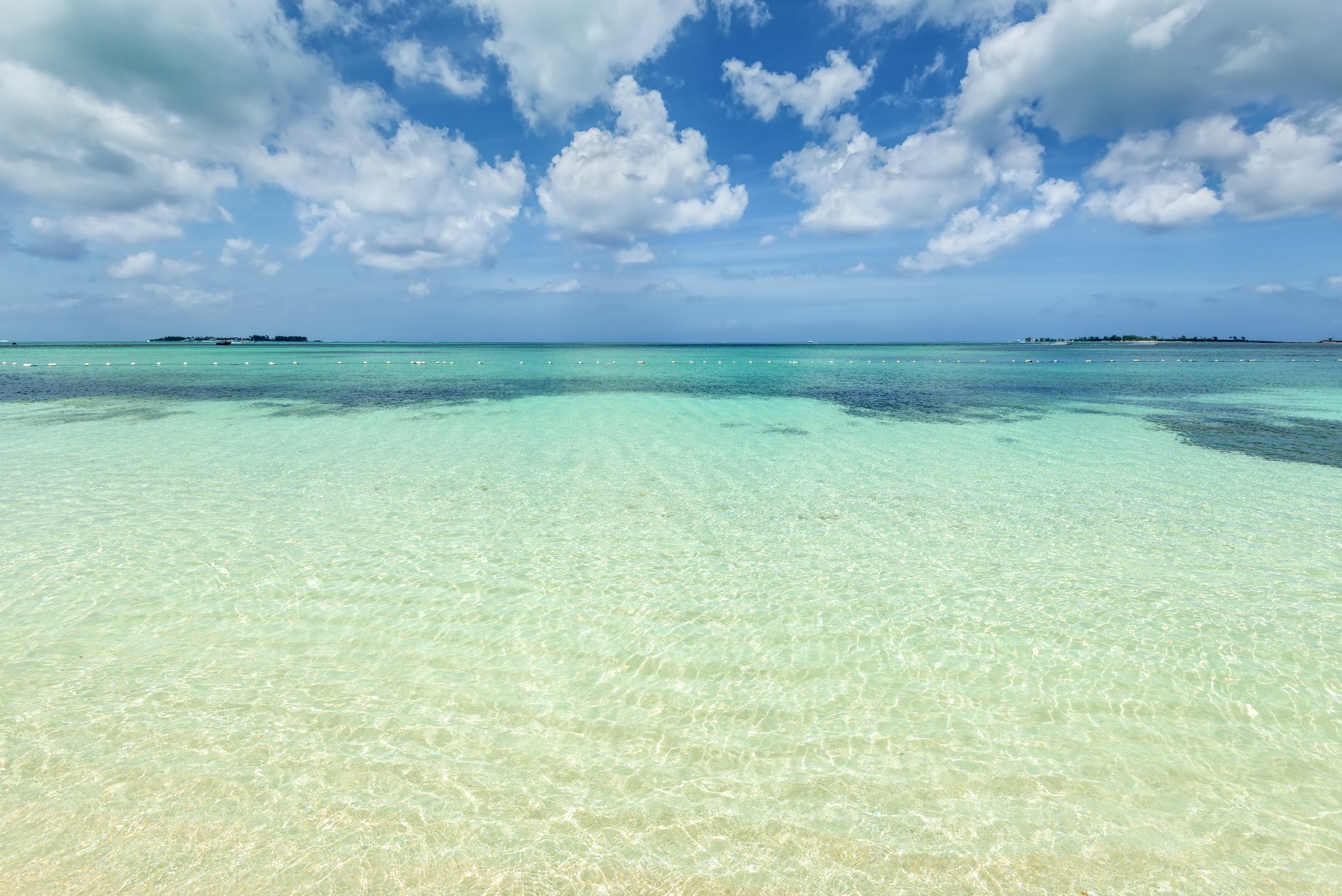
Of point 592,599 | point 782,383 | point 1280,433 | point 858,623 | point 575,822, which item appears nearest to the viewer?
point 575,822

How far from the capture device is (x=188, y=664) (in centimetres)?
548

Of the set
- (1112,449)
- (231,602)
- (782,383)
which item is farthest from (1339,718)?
(782,383)

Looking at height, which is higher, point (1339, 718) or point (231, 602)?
point (231, 602)

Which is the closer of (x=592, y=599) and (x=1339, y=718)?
(x=1339, y=718)

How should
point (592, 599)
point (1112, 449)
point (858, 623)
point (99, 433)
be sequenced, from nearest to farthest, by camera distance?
point (858, 623)
point (592, 599)
point (1112, 449)
point (99, 433)

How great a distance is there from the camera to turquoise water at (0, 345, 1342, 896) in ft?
11.9

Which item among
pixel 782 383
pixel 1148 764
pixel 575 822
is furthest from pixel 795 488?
pixel 782 383

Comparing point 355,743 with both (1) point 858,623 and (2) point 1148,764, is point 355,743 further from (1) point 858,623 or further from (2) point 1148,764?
(2) point 1148,764

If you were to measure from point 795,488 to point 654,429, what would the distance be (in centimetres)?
827

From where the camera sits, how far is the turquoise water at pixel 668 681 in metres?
3.62

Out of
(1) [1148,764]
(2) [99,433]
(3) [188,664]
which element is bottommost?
(1) [1148,764]

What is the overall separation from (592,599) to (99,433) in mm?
19002

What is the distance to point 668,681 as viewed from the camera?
542 cm

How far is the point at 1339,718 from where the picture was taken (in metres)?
4.84
